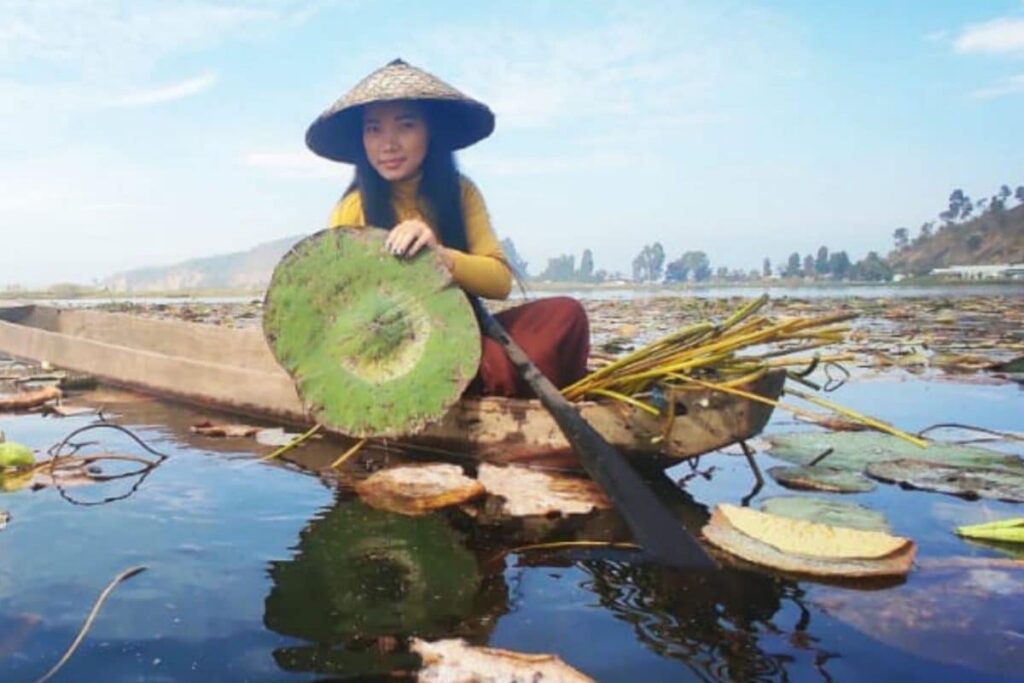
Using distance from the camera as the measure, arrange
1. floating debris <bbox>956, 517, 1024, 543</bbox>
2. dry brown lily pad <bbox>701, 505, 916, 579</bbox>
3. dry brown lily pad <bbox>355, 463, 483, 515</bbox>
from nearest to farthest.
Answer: dry brown lily pad <bbox>701, 505, 916, 579</bbox> < floating debris <bbox>956, 517, 1024, 543</bbox> < dry brown lily pad <bbox>355, 463, 483, 515</bbox>

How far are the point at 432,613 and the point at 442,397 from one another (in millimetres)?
1104

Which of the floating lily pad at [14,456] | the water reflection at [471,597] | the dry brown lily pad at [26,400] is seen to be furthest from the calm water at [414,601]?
the dry brown lily pad at [26,400]

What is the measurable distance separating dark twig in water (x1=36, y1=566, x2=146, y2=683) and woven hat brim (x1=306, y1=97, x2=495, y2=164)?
205 cm

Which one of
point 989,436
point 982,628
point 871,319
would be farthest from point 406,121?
point 871,319

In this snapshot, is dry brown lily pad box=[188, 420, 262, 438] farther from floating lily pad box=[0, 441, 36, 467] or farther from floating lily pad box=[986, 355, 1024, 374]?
floating lily pad box=[986, 355, 1024, 374]

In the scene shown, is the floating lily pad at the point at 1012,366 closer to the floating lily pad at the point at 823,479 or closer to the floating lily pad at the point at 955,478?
the floating lily pad at the point at 955,478

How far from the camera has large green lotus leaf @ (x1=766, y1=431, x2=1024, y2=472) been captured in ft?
10.2

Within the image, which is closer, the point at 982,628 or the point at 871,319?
the point at 982,628

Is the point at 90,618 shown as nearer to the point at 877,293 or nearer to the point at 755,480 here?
the point at 755,480

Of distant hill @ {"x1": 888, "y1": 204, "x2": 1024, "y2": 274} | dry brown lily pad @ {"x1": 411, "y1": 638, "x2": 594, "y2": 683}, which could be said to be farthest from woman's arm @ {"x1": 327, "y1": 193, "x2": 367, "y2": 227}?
distant hill @ {"x1": 888, "y1": 204, "x2": 1024, "y2": 274}

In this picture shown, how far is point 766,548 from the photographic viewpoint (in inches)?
80.5

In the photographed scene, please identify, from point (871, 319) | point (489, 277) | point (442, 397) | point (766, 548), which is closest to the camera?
point (766, 548)

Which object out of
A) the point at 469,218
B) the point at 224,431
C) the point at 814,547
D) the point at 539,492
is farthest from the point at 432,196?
the point at 814,547

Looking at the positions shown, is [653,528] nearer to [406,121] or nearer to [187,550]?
[187,550]
